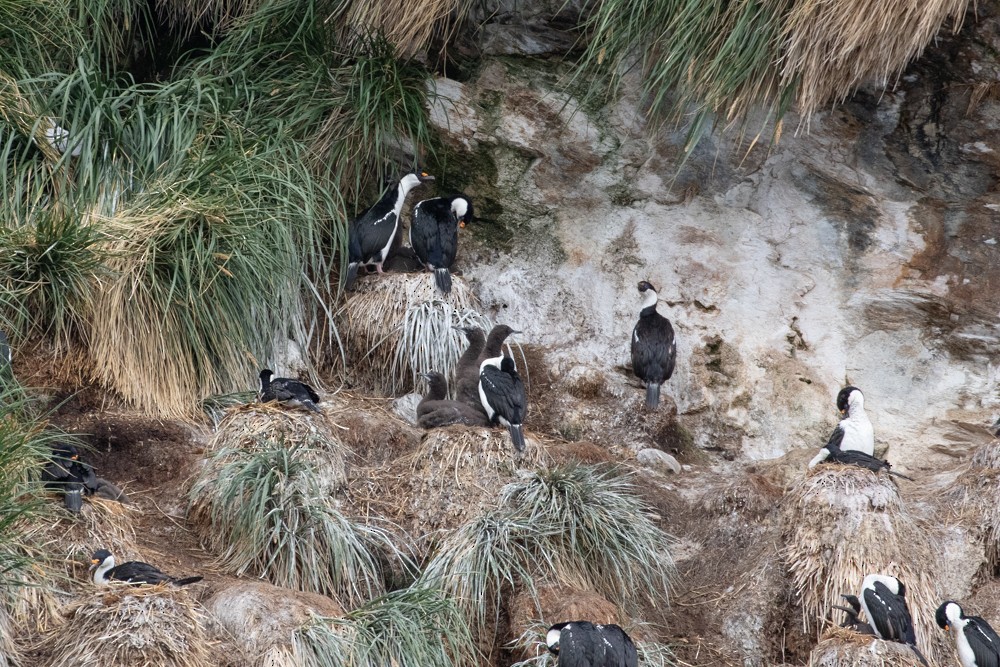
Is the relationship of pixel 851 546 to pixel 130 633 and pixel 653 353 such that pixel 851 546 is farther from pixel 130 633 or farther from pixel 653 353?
pixel 130 633

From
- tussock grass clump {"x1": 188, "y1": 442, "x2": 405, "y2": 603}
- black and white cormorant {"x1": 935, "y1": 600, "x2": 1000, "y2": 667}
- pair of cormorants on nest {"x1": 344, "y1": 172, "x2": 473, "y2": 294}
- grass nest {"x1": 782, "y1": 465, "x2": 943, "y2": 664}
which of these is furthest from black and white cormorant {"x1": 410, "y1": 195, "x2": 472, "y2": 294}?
black and white cormorant {"x1": 935, "y1": 600, "x2": 1000, "y2": 667}

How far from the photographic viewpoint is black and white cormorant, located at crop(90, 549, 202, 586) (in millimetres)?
6348

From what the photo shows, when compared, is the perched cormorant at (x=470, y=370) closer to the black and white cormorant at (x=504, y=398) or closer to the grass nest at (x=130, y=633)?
the black and white cormorant at (x=504, y=398)

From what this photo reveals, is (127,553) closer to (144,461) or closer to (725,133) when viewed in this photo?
(144,461)

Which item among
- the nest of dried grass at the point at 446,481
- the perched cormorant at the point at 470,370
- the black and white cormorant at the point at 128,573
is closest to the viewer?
the black and white cormorant at the point at 128,573

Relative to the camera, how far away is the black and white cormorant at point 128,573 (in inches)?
250

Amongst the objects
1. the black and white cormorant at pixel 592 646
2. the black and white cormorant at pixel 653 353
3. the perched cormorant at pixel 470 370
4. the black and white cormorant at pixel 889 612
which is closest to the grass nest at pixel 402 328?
the perched cormorant at pixel 470 370

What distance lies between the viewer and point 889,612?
6.52m

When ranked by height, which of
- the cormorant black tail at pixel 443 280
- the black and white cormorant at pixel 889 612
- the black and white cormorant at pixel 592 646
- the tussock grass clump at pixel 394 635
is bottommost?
the tussock grass clump at pixel 394 635

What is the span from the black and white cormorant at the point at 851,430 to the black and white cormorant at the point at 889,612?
108 cm

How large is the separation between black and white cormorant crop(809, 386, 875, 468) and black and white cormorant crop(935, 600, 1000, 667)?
110cm

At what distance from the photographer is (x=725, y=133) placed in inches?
358

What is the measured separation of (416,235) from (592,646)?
139 inches

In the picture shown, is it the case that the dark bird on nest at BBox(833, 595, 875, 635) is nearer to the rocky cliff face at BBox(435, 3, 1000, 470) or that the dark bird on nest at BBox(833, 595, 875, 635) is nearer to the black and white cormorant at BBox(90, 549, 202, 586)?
the rocky cliff face at BBox(435, 3, 1000, 470)
